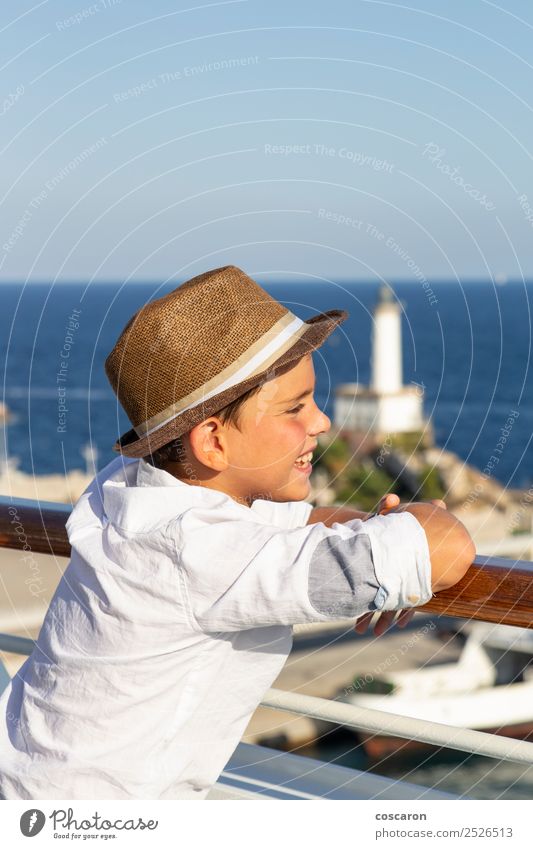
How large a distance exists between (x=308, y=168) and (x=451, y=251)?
0.35m

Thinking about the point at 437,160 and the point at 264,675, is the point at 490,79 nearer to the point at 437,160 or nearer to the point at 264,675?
the point at 437,160

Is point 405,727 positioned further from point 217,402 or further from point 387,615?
point 217,402

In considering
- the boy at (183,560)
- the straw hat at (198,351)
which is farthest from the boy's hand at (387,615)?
the straw hat at (198,351)

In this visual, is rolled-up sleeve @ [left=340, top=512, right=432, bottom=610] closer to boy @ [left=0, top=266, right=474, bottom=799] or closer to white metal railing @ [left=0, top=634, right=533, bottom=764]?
boy @ [left=0, top=266, right=474, bottom=799]

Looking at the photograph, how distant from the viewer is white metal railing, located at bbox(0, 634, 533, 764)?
1.50 metres

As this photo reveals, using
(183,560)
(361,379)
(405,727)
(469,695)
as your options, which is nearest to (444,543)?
(183,560)

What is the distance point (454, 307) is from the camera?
3150 inches

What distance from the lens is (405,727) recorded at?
62.5 inches

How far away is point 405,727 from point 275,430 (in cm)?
50

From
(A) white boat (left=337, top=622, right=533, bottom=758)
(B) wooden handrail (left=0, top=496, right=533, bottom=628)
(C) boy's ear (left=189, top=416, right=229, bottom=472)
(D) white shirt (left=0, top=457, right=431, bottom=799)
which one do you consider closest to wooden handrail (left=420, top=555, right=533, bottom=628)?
(B) wooden handrail (left=0, top=496, right=533, bottom=628)

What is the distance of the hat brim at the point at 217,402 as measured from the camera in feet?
4.55

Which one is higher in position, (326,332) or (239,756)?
(326,332)

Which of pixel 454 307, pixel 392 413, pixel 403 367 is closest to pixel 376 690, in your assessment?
pixel 392 413

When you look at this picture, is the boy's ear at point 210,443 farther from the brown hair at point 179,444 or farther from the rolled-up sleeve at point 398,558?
the rolled-up sleeve at point 398,558
